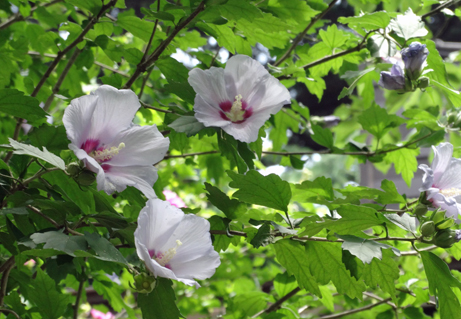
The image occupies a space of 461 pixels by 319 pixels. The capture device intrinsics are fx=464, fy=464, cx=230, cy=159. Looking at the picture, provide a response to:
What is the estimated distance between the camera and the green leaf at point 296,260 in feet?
2.12

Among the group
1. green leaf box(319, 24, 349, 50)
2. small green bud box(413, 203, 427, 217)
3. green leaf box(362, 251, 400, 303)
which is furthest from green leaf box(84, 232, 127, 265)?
green leaf box(319, 24, 349, 50)

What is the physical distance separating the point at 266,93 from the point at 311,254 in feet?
0.76

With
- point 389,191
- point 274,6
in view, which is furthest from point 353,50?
point 389,191

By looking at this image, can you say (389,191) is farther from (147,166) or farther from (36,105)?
(36,105)

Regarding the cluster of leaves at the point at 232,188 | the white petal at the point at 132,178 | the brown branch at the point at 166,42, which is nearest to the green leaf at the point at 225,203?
the cluster of leaves at the point at 232,188

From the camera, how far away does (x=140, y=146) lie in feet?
1.89

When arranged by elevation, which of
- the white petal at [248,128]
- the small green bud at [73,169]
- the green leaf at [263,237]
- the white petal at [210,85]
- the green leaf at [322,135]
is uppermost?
the white petal at [210,85]

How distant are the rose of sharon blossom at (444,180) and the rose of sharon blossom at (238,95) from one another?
239 mm

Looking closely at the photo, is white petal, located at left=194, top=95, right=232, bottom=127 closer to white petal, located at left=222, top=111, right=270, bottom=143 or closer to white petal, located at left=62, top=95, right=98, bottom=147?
white petal, located at left=222, top=111, right=270, bottom=143

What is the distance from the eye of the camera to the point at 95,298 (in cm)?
307

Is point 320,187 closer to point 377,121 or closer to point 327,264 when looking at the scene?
point 327,264

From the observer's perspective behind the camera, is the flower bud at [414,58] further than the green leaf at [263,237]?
Yes

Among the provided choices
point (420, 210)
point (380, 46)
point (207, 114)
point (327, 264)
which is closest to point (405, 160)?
point (380, 46)

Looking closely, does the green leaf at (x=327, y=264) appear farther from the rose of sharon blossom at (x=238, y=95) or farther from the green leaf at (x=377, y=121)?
the green leaf at (x=377, y=121)
